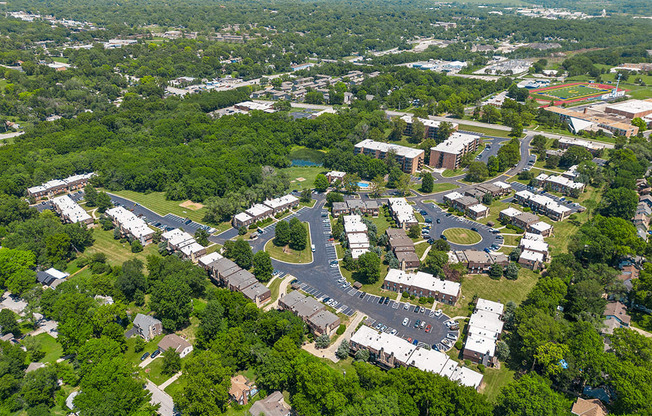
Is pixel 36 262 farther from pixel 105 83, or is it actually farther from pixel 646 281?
pixel 105 83

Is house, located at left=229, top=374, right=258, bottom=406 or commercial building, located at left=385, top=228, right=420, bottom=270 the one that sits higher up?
house, located at left=229, top=374, right=258, bottom=406

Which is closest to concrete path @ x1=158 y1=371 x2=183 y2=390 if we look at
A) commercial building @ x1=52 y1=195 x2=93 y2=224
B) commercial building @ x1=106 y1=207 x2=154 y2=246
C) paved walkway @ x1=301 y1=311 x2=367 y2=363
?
paved walkway @ x1=301 y1=311 x2=367 y2=363

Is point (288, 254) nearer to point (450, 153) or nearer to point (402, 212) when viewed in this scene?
point (402, 212)

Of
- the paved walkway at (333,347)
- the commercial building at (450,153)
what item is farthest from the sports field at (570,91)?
the paved walkway at (333,347)

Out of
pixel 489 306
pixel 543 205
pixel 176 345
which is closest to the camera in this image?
pixel 176 345

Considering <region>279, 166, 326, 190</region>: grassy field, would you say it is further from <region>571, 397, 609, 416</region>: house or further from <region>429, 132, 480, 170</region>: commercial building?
<region>571, 397, 609, 416</region>: house

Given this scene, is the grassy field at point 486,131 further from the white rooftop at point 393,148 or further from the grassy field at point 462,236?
the grassy field at point 462,236

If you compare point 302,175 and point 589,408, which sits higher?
point 589,408

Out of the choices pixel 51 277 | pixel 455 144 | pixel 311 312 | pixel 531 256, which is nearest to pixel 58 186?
pixel 51 277
